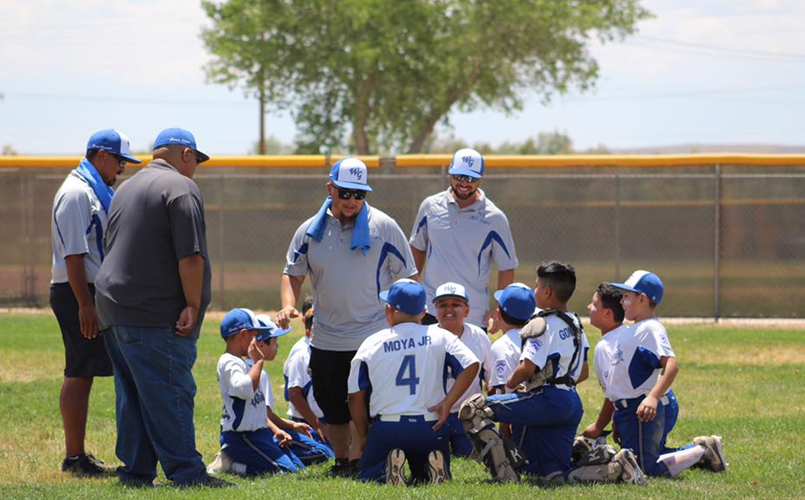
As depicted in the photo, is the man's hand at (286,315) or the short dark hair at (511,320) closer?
the man's hand at (286,315)

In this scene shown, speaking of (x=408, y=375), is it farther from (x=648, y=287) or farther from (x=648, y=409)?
(x=648, y=287)

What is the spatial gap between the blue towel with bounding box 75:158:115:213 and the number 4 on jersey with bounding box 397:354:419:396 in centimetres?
213

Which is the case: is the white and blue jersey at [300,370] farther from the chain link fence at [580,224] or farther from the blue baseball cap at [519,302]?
the chain link fence at [580,224]

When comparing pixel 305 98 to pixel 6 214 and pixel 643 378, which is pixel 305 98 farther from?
pixel 643 378

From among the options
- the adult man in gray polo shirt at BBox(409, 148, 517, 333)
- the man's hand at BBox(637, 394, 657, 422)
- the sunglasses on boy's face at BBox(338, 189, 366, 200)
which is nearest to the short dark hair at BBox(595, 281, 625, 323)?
the man's hand at BBox(637, 394, 657, 422)

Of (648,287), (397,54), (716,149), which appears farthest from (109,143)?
(716,149)

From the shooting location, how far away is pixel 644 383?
7473mm

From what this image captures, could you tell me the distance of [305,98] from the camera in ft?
116

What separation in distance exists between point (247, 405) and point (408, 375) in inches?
48.6

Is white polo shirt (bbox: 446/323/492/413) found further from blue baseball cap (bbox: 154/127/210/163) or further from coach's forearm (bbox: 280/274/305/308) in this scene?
blue baseball cap (bbox: 154/127/210/163)

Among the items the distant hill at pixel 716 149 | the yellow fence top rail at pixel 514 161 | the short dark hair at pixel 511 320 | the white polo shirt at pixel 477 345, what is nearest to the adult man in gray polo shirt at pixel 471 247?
the white polo shirt at pixel 477 345

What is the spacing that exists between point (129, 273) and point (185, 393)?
2.46 ft

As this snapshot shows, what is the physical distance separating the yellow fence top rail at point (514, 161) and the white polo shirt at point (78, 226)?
34.0 ft

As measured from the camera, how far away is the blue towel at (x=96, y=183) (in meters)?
7.41
